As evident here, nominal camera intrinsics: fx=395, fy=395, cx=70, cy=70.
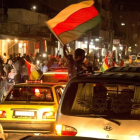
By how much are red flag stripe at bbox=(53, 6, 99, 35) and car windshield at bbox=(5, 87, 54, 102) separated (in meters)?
2.74

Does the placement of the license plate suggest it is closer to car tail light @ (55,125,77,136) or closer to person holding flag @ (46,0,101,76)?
person holding flag @ (46,0,101,76)

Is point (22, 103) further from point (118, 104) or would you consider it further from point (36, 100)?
point (118, 104)

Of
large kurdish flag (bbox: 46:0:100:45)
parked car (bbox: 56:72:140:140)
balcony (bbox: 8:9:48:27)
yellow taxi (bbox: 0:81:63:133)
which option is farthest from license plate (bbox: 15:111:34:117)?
balcony (bbox: 8:9:48:27)

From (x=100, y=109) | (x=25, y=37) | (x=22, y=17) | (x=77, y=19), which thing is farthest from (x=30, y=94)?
(x=22, y=17)

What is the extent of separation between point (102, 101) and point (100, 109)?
14 cm

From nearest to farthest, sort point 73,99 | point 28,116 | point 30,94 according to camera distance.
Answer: point 73,99 → point 28,116 → point 30,94

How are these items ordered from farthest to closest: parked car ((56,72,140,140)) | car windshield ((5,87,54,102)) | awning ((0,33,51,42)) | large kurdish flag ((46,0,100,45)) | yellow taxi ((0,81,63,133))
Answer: awning ((0,33,51,42)) < large kurdish flag ((46,0,100,45)) < car windshield ((5,87,54,102)) < yellow taxi ((0,81,63,133)) < parked car ((56,72,140,140))

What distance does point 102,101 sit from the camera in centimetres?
559

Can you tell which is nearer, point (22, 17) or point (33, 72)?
point (33, 72)

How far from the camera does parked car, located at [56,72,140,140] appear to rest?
5.24 metres

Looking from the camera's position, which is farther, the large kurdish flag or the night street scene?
the large kurdish flag

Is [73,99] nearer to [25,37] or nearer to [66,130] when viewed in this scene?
[66,130]

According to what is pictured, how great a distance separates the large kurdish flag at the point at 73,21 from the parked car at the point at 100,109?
20.1 feet

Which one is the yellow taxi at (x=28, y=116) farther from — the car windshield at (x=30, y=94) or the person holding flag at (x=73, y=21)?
the person holding flag at (x=73, y=21)
